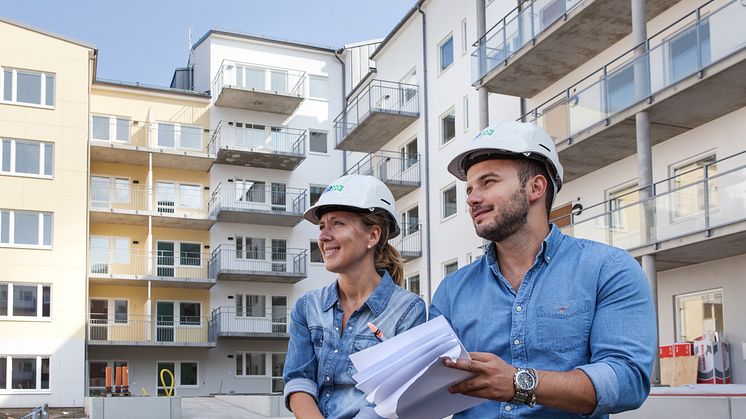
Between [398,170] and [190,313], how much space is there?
510 inches

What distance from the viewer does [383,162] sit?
35188 millimetres

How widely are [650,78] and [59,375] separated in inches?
1058

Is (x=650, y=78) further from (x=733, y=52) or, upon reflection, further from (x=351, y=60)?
(x=351, y=60)

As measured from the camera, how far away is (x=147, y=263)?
4062 cm

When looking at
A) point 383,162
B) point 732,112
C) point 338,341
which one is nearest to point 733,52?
point 732,112

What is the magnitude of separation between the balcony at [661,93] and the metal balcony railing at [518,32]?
1694mm

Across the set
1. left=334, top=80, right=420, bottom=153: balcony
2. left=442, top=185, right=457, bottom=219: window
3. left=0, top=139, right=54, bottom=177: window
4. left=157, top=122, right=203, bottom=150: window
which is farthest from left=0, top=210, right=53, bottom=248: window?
left=442, top=185, right=457, bottom=219: window

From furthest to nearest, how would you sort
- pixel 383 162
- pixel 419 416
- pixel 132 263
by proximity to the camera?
1. pixel 132 263
2. pixel 383 162
3. pixel 419 416

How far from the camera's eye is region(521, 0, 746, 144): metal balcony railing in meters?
16.7

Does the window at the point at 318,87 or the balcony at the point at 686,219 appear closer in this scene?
the balcony at the point at 686,219

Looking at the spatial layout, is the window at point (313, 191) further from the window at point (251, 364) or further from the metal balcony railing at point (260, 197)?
the window at point (251, 364)

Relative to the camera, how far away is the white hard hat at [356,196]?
410 cm

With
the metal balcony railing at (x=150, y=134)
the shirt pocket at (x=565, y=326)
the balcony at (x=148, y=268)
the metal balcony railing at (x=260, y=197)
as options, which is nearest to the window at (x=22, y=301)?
the balcony at (x=148, y=268)

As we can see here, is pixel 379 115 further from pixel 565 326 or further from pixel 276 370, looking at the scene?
pixel 565 326
